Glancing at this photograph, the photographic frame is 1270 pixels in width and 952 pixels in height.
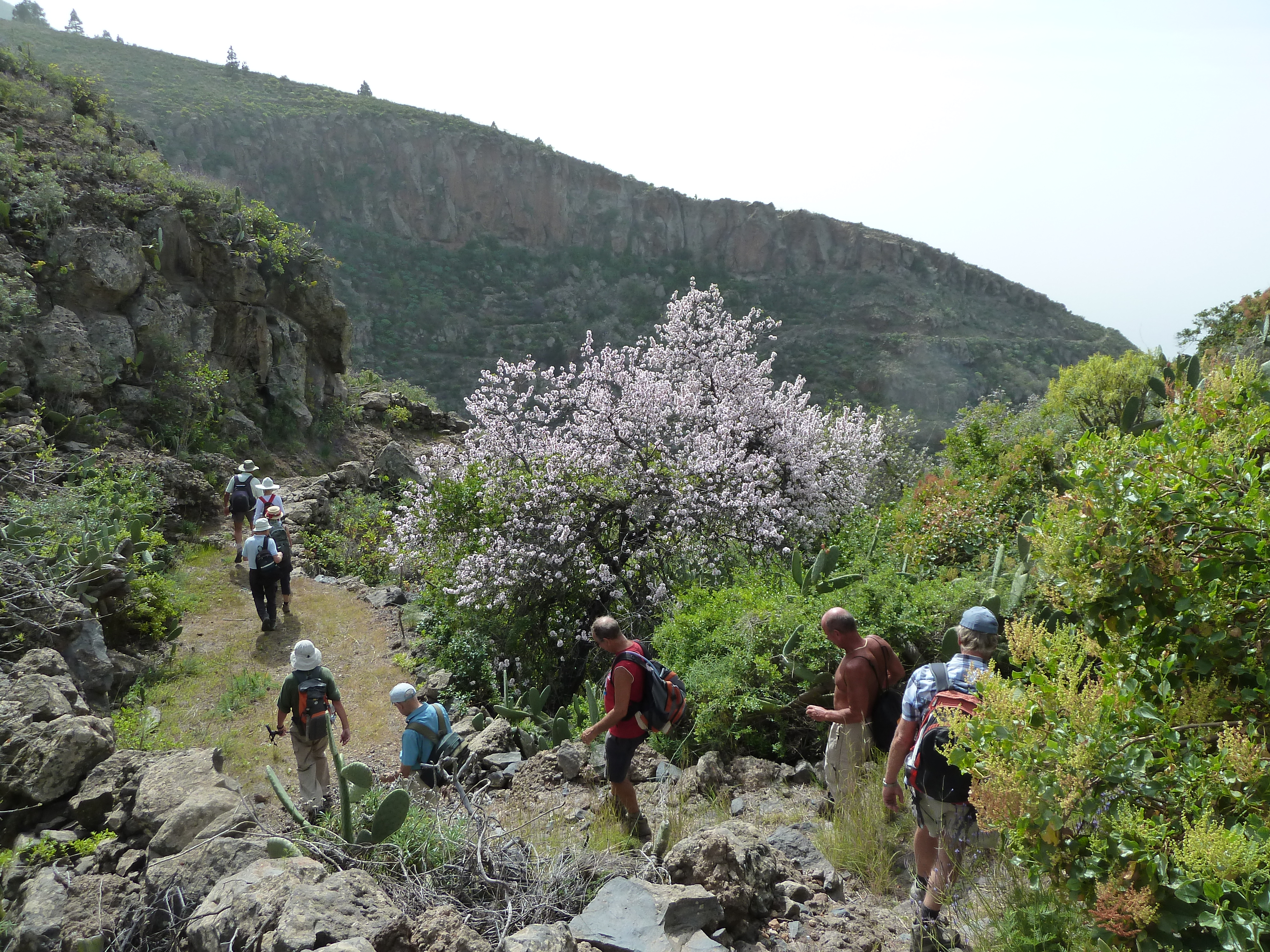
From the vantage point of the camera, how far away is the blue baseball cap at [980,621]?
11.0 ft

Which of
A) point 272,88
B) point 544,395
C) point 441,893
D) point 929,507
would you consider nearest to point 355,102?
point 272,88

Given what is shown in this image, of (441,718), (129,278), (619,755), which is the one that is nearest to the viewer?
(619,755)

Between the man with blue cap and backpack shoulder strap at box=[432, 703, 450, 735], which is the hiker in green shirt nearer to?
backpack shoulder strap at box=[432, 703, 450, 735]

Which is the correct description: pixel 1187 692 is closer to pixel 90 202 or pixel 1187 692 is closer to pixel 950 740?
pixel 950 740

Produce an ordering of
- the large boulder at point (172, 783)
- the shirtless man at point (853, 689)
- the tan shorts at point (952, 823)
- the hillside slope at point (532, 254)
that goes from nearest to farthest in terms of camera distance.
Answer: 1. the tan shorts at point (952, 823)
2. the large boulder at point (172, 783)
3. the shirtless man at point (853, 689)
4. the hillside slope at point (532, 254)

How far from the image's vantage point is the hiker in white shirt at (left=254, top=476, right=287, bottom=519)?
10.0m

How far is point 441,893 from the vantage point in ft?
10.5

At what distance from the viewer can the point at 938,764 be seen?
317cm

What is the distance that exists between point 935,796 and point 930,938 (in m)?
0.55

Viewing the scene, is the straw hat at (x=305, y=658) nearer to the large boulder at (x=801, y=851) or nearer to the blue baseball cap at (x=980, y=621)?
the large boulder at (x=801, y=851)

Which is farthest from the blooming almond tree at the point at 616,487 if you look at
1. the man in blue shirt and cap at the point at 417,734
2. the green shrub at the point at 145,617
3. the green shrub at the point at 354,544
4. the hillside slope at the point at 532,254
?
the hillside slope at the point at 532,254

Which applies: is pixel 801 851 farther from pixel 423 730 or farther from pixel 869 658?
pixel 423 730

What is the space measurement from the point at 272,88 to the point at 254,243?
4453 centimetres

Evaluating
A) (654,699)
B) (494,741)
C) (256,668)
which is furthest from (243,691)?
(654,699)
